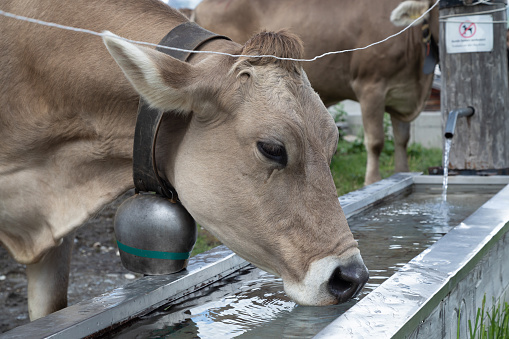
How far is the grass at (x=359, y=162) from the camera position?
788 cm

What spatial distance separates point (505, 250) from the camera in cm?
315

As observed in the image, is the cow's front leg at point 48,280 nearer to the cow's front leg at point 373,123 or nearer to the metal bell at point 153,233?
the metal bell at point 153,233

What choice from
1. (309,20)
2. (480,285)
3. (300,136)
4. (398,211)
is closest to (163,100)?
(300,136)

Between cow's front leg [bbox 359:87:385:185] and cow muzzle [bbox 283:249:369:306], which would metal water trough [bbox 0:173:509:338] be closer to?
cow muzzle [bbox 283:249:369:306]

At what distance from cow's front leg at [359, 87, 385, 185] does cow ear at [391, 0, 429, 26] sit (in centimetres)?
87

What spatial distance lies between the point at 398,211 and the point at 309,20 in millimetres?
3413

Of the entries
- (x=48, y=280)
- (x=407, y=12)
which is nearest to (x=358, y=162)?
(x=407, y=12)

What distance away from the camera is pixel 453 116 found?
16.6ft

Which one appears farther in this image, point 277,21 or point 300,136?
point 277,21

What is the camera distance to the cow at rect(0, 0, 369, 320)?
229cm

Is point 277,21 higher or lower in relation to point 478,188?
higher

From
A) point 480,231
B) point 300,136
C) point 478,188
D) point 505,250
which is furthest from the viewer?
point 478,188

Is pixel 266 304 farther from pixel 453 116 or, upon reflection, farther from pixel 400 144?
pixel 400 144

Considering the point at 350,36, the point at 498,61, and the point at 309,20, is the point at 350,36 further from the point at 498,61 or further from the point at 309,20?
the point at 498,61
